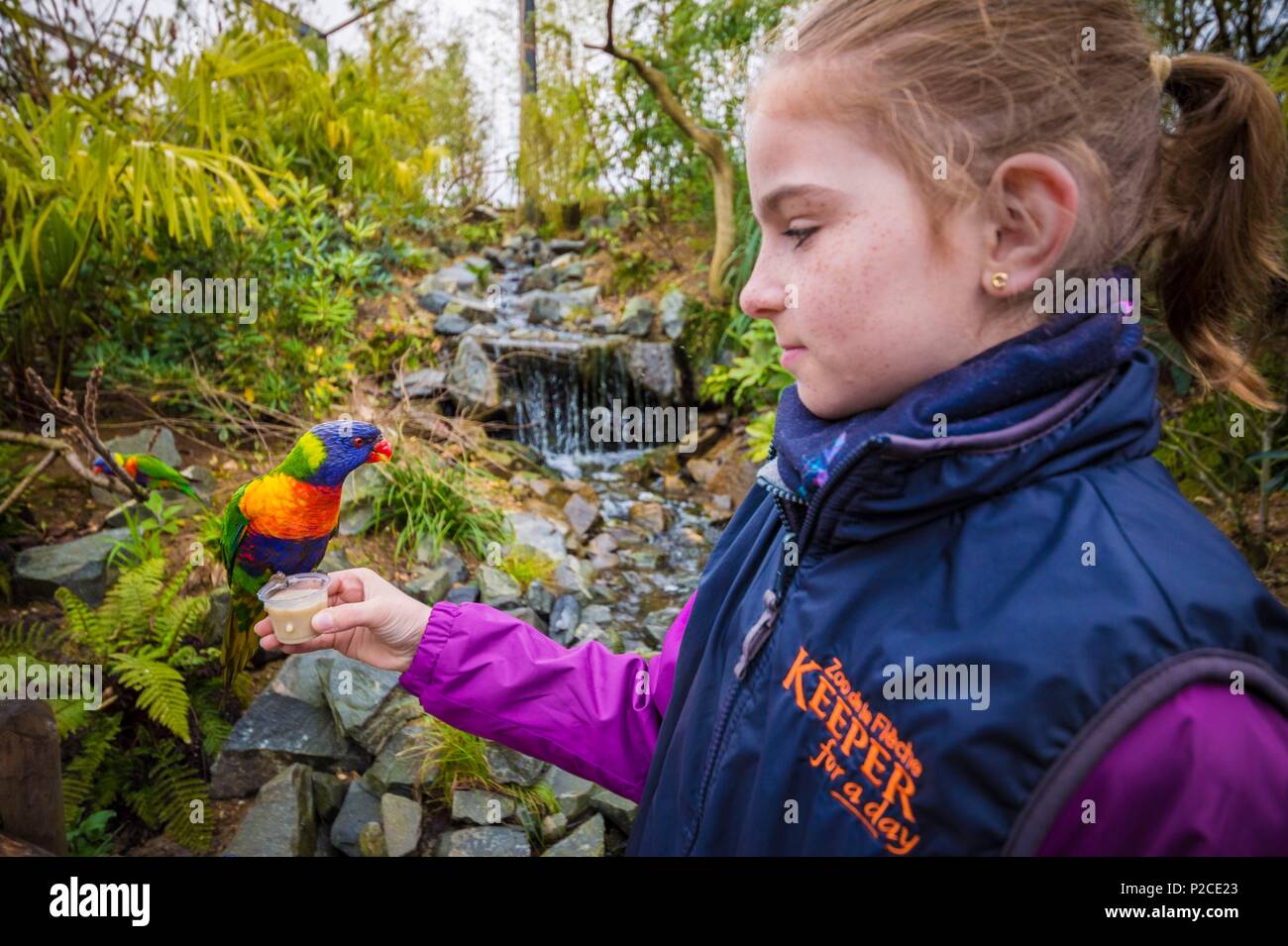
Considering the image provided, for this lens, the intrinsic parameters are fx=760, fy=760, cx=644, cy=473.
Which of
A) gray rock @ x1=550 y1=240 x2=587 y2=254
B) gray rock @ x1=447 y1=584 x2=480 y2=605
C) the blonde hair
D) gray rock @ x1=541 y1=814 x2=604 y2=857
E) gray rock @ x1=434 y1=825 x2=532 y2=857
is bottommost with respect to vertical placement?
gray rock @ x1=541 y1=814 x2=604 y2=857

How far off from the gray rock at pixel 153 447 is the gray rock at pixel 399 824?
195cm

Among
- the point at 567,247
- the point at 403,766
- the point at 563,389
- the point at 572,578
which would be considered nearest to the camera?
the point at 403,766

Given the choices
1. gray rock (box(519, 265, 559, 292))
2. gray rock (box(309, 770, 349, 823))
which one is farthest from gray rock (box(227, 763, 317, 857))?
gray rock (box(519, 265, 559, 292))

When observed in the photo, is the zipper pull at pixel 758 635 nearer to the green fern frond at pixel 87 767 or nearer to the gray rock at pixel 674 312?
the green fern frond at pixel 87 767

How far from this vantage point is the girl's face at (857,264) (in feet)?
2.11

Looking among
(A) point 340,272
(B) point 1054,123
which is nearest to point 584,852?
(B) point 1054,123

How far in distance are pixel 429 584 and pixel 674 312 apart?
3.80 metres

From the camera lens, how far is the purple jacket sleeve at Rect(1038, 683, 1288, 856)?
467 millimetres

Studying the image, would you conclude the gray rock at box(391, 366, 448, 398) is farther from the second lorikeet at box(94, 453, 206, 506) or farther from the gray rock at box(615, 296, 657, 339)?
the second lorikeet at box(94, 453, 206, 506)

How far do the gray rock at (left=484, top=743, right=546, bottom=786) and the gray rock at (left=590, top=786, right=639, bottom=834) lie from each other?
17 centimetres

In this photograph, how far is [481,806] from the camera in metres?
1.96

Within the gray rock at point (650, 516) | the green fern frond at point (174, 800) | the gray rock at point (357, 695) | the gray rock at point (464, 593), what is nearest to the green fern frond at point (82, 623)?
the green fern frond at point (174, 800)

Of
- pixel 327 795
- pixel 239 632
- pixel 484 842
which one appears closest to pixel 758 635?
pixel 239 632

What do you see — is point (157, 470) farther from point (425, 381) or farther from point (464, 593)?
point (425, 381)
